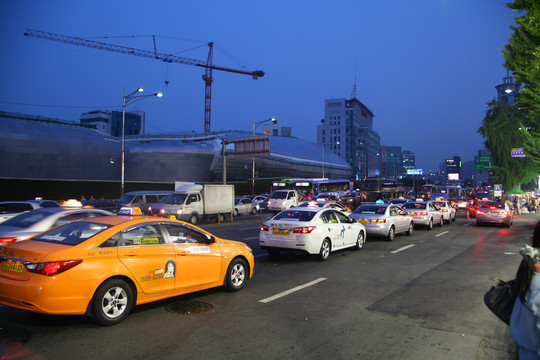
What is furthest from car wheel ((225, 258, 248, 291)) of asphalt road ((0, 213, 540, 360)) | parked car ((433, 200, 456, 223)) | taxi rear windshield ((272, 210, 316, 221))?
parked car ((433, 200, 456, 223))

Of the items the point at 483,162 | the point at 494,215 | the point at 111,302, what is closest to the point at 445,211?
the point at 494,215

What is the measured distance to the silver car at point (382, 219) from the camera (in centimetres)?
1526

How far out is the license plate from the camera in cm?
528

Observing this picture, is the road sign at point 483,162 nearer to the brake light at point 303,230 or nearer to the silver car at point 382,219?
the silver car at point 382,219

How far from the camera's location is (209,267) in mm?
7047

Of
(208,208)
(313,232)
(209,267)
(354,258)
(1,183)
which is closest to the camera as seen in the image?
(209,267)

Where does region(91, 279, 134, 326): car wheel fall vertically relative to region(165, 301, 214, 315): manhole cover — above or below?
above

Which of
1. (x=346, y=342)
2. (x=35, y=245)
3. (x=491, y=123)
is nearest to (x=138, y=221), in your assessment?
(x=35, y=245)

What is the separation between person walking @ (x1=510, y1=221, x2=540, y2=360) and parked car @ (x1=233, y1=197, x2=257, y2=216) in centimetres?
3011

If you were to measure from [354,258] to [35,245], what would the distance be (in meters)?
8.59

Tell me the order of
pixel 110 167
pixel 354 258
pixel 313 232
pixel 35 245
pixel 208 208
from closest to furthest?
pixel 35 245 → pixel 313 232 → pixel 354 258 → pixel 208 208 → pixel 110 167

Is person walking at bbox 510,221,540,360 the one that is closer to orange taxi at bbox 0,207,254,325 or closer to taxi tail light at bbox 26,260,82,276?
orange taxi at bbox 0,207,254,325

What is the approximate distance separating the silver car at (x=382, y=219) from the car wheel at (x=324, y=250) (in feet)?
14.8

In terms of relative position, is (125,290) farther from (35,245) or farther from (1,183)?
(1,183)
